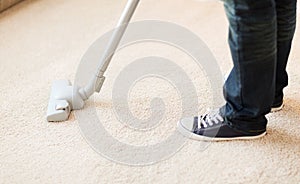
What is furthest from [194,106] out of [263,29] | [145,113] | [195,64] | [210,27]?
[210,27]

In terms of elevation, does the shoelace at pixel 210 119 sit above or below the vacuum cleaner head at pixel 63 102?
above

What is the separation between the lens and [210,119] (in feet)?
3.88

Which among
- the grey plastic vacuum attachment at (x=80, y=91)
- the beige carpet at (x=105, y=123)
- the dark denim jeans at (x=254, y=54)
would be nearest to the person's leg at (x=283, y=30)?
the dark denim jeans at (x=254, y=54)

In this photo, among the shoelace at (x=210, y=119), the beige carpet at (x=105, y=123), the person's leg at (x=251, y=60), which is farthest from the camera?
the shoelace at (x=210, y=119)

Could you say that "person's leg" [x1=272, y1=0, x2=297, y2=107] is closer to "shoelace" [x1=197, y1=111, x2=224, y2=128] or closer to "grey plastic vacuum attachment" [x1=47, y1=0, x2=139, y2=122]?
"shoelace" [x1=197, y1=111, x2=224, y2=128]

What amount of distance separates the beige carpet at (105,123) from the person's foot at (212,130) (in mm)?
22

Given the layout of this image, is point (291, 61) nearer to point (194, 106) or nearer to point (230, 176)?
point (194, 106)

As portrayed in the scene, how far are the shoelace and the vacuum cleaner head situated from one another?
38 centimetres

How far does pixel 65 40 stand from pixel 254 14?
3.43ft

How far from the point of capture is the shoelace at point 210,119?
1.17 metres

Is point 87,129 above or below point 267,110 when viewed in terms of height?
below

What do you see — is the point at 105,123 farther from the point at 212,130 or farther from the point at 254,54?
the point at 254,54

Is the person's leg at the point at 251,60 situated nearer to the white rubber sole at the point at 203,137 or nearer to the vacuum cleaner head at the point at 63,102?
the white rubber sole at the point at 203,137

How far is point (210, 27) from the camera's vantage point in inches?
72.6
